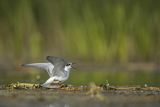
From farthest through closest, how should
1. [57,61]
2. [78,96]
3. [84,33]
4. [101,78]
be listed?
1. [84,33]
2. [101,78]
3. [57,61]
4. [78,96]

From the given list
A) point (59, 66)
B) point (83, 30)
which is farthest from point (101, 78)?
point (83, 30)

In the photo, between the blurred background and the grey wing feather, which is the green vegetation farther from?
the grey wing feather

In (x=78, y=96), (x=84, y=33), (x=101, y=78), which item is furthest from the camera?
(x=84, y=33)

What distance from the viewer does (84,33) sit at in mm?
20469

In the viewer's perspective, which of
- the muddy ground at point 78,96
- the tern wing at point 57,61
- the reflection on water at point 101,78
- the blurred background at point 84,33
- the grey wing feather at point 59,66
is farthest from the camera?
the blurred background at point 84,33

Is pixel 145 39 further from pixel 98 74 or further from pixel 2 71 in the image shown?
pixel 2 71

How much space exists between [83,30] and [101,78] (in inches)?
149

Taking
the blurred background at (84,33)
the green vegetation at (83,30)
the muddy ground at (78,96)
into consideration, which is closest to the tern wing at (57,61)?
the muddy ground at (78,96)

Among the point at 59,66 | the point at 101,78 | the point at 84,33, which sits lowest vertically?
the point at 59,66

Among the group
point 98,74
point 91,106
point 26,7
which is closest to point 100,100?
point 91,106

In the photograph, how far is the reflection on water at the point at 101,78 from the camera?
15383mm

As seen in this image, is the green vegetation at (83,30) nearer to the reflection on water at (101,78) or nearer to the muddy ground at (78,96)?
the reflection on water at (101,78)

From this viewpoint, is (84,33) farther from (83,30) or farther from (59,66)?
(59,66)

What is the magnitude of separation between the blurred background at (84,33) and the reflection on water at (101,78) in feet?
2.36
